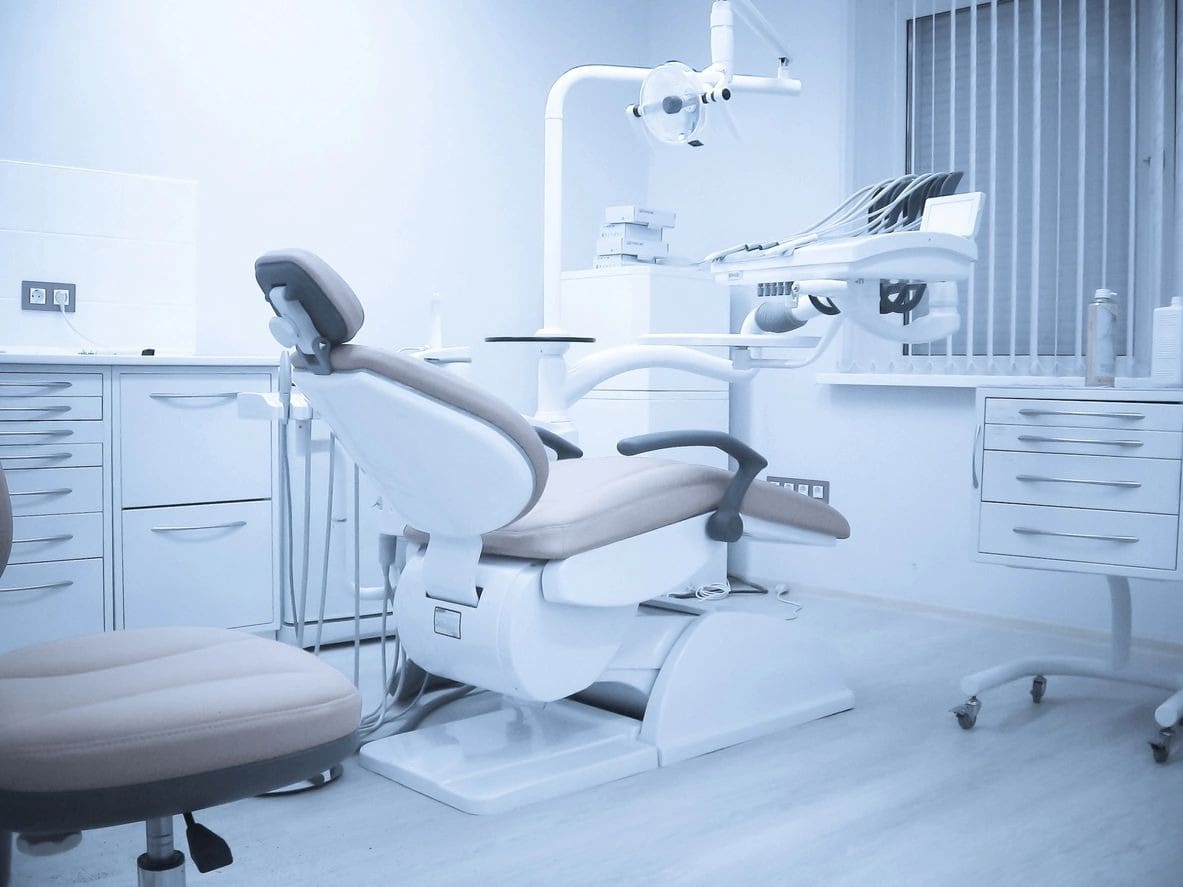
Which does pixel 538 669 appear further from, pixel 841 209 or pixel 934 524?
pixel 934 524

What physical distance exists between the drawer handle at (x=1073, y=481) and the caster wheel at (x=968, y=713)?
20.7 inches

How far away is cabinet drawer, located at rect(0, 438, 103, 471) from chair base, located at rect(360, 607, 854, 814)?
1.21m

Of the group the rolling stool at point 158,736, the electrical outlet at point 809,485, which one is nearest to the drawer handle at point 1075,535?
the electrical outlet at point 809,485

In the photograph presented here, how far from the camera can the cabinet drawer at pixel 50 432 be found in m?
2.80

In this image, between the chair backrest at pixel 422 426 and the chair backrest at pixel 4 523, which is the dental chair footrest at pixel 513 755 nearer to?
the chair backrest at pixel 422 426

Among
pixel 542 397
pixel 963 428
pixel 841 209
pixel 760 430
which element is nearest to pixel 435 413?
pixel 542 397

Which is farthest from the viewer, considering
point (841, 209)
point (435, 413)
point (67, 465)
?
point (67, 465)

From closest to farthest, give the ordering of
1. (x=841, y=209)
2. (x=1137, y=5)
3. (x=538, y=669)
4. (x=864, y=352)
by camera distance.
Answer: (x=538, y=669) < (x=841, y=209) < (x=1137, y=5) < (x=864, y=352)

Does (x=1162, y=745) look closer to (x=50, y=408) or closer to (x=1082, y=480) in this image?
(x=1082, y=480)

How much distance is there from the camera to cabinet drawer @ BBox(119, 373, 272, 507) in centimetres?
298

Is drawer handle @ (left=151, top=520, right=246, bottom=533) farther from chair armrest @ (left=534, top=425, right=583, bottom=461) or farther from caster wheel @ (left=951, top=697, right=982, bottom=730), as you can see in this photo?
caster wheel @ (left=951, top=697, right=982, bottom=730)

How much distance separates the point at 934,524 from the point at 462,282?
1971 millimetres

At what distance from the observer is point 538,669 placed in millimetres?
2027

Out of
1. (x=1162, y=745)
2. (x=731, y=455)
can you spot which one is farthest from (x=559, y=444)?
(x=1162, y=745)
